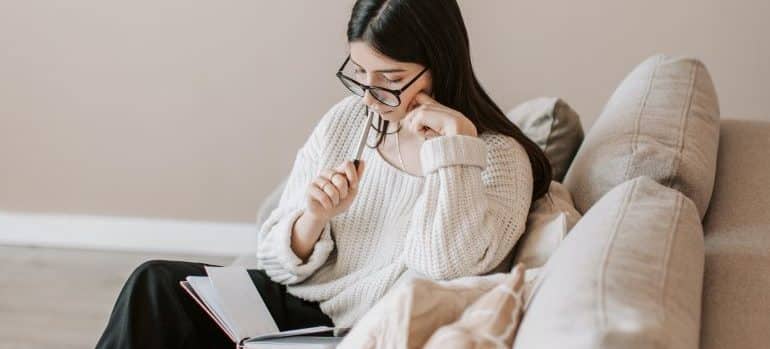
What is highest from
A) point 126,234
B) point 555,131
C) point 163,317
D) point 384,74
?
point 384,74

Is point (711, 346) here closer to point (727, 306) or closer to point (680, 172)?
point (727, 306)

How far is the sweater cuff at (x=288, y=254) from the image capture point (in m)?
1.68

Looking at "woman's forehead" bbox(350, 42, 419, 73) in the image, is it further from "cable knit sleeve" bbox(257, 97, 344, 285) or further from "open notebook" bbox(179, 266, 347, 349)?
"open notebook" bbox(179, 266, 347, 349)

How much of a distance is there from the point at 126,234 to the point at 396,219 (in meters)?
1.67

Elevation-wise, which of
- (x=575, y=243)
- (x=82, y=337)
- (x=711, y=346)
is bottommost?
(x=82, y=337)

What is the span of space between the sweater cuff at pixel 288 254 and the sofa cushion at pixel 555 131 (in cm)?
55

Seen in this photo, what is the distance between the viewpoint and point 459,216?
154 cm

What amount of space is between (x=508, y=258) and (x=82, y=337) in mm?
1348

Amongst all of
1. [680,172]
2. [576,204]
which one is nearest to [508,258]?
[576,204]

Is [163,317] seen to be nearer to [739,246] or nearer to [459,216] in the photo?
[459,216]

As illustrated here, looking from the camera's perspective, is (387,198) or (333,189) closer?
(333,189)

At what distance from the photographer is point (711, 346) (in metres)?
1.10

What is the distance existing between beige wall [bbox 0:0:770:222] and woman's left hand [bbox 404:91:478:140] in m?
1.14

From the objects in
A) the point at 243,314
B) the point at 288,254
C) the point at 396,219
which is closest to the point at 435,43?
the point at 396,219
